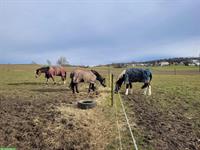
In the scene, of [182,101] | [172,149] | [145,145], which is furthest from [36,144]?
[182,101]

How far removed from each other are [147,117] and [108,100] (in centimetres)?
296

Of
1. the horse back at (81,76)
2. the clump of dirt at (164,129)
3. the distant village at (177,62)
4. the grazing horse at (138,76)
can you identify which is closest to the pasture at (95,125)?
the clump of dirt at (164,129)

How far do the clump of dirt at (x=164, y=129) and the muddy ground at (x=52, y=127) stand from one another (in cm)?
133

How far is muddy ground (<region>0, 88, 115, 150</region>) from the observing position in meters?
8.10

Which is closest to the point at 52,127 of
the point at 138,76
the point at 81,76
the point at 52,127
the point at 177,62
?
the point at 52,127

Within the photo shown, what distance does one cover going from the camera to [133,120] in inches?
398

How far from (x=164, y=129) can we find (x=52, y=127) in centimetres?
384

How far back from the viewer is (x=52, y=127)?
9.12 m

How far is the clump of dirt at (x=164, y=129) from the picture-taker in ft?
26.4

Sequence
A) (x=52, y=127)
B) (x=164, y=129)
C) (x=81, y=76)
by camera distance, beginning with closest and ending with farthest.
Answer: (x=52, y=127), (x=164, y=129), (x=81, y=76)

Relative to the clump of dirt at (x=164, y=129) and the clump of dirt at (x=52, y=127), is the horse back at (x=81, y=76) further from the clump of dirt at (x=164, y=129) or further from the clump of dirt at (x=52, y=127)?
the clump of dirt at (x=164, y=129)

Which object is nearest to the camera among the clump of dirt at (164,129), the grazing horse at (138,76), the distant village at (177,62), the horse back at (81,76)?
the clump of dirt at (164,129)

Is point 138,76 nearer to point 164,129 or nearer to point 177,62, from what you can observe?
point 164,129

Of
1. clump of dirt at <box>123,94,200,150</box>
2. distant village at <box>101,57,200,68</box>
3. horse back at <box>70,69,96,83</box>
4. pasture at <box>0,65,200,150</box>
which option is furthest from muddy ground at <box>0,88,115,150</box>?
distant village at <box>101,57,200,68</box>
